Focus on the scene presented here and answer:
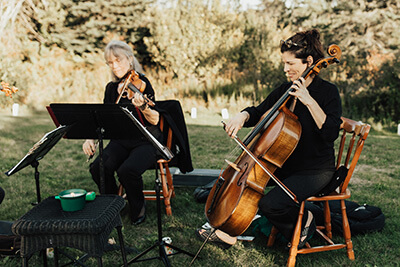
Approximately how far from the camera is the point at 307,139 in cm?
243

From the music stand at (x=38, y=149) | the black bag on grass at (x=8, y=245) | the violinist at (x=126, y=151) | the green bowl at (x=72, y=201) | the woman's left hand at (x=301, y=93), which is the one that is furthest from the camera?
the violinist at (x=126, y=151)

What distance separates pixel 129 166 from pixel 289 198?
1.40 metres

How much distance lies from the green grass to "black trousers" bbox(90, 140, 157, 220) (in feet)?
0.88

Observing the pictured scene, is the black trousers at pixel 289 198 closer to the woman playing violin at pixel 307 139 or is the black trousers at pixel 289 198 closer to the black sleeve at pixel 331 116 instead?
the woman playing violin at pixel 307 139

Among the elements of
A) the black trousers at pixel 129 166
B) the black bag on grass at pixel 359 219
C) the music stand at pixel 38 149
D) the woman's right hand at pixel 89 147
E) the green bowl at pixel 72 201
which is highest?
the music stand at pixel 38 149

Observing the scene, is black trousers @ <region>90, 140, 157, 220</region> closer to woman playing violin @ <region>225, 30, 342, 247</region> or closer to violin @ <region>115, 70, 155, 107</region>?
violin @ <region>115, 70, 155, 107</region>

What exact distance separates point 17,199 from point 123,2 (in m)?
15.2

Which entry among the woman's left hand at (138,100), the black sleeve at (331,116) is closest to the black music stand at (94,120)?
the woman's left hand at (138,100)

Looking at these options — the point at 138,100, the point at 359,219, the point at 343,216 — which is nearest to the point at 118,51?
the point at 138,100

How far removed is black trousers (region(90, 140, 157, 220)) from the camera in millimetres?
3059

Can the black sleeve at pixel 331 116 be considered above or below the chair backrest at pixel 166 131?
above

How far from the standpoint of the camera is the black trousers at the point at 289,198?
7.64ft

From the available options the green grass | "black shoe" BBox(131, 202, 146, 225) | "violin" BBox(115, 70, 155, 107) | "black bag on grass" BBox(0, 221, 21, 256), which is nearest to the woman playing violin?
the green grass

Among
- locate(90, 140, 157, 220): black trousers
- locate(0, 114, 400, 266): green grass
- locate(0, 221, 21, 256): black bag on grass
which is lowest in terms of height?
locate(0, 114, 400, 266): green grass
